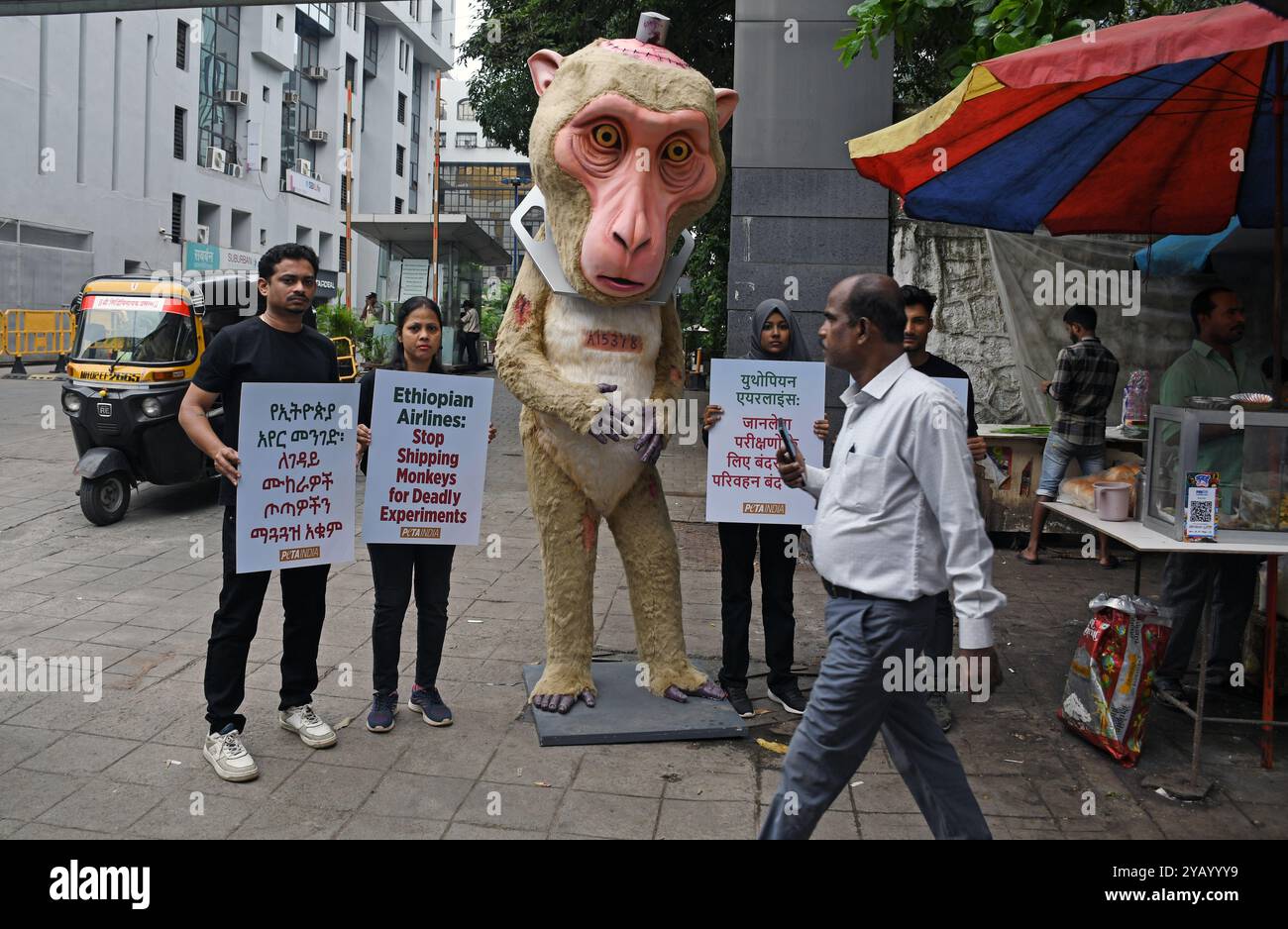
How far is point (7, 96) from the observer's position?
21500mm

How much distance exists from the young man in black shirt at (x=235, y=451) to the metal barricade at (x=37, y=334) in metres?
18.9

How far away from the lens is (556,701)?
4555 millimetres

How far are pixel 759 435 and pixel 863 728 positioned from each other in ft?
7.04

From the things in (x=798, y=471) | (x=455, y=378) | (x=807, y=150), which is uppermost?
(x=807, y=150)

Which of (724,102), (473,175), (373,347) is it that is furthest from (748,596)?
(473,175)

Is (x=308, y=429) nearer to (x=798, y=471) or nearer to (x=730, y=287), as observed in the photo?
(x=798, y=471)

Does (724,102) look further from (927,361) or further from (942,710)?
(942,710)

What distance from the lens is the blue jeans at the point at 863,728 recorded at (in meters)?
2.82

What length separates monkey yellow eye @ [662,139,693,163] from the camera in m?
4.36

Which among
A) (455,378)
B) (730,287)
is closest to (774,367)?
(455,378)

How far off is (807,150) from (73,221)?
73.8ft

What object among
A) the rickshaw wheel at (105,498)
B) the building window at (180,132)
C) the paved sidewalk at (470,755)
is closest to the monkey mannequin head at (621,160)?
the paved sidewalk at (470,755)

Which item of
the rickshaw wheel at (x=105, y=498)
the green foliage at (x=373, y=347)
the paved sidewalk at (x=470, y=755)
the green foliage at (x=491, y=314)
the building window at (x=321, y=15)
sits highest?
the building window at (x=321, y=15)

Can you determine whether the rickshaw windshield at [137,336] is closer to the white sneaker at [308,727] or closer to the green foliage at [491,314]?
the white sneaker at [308,727]
